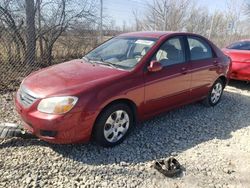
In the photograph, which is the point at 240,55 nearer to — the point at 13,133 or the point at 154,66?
the point at 154,66

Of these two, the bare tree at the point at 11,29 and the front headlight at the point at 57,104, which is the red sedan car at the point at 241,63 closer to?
the front headlight at the point at 57,104

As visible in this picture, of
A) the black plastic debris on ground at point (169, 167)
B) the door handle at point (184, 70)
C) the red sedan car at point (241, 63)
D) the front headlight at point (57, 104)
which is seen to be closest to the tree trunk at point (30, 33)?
the front headlight at point (57, 104)

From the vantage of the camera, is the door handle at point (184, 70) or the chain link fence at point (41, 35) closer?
the door handle at point (184, 70)

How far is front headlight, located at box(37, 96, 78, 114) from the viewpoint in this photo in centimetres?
326

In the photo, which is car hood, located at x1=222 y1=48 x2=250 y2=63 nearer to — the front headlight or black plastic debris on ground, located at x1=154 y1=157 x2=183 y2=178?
black plastic debris on ground, located at x1=154 y1=157 x2=183 y2=178

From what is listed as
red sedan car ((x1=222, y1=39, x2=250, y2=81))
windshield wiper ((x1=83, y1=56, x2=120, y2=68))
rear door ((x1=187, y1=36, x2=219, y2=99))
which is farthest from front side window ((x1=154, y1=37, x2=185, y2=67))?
red sedan car ((x1=222, y1=39, x2=250, y2=81))

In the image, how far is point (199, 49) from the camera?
206 inches

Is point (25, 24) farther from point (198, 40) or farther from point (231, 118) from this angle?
point (231, 118)

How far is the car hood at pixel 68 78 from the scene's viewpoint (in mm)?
3420

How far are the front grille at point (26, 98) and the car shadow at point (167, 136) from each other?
0.61 meters

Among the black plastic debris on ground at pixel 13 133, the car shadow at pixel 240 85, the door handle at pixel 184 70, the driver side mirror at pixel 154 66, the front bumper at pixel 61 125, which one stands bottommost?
the car shadow at pixel 240 85

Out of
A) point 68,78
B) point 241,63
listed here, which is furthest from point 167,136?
point 241,63

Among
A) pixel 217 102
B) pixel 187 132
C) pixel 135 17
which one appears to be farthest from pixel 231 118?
pixel 135 17

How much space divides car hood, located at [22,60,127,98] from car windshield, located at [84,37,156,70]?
0.20m
